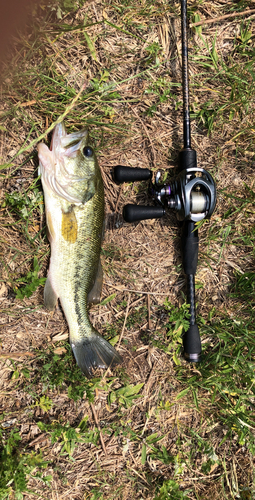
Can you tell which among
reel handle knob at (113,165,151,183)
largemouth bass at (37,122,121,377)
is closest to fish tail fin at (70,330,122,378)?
largemouth bass at (37,122,121,377)

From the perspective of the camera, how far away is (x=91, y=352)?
9.48 feet

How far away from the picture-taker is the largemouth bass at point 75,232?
105 inches

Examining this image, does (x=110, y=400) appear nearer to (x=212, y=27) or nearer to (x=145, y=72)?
(x=145, y=72)

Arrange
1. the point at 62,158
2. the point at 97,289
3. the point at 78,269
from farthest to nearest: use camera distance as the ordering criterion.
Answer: the point at 97,289, the point at 78,269, the point at 62,158

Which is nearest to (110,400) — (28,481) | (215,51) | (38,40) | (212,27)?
(28,481)

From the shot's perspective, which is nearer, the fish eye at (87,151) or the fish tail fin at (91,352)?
the fish eye at (87,151)

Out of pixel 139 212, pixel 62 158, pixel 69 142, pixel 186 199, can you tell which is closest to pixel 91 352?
pixel 139 212

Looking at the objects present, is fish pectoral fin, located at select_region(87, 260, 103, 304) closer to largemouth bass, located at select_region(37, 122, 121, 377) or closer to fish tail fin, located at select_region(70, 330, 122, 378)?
largemouth bass, located at select_region(37, 122, 121, 377)

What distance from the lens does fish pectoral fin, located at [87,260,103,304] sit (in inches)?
118

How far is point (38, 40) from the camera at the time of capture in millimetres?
2869

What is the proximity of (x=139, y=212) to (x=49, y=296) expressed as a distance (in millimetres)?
1163

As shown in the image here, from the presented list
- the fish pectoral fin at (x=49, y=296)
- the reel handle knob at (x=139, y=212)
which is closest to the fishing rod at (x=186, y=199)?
the reel handle knob at (x=139, y=212)

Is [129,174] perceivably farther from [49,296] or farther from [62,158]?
[49,296]

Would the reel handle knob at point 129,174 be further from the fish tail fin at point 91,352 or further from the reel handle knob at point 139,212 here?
the fish tail fin at point 91,352
